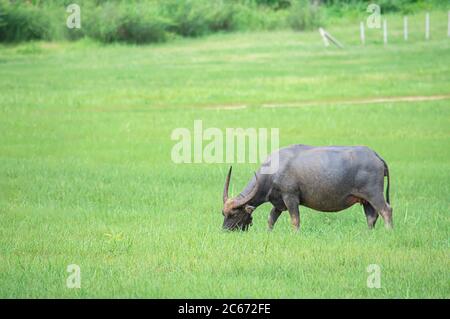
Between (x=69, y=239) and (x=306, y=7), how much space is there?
38619 millimetres

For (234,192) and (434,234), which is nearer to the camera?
→ (434,234)

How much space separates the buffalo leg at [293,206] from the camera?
414 inches

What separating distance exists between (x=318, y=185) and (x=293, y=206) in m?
0.34

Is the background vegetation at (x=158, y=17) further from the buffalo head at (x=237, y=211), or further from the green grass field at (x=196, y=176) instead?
the buffalo head at (x=237, y=211)

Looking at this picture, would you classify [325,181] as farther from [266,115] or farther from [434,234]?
[266,115]

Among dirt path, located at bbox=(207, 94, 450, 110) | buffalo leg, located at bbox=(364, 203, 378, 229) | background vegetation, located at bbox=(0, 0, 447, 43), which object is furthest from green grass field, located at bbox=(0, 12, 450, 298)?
background vegetation, located at bbox=(0, 0, 447, 43)

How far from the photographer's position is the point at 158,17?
44312 millimetres

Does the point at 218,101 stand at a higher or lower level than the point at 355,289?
lower

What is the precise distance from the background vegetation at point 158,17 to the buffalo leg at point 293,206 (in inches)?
1267

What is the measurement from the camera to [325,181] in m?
10.5

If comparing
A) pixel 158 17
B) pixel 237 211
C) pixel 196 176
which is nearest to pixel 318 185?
pixel 237 211

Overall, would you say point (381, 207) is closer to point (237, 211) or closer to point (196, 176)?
point (237, 211)

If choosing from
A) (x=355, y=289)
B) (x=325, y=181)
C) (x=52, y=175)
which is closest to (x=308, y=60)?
(x=52, y=175)

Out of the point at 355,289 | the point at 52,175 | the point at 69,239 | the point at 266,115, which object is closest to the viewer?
the point at 355,289
